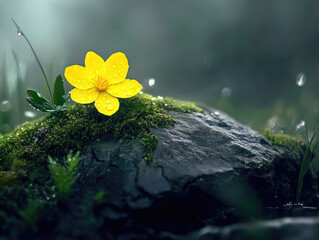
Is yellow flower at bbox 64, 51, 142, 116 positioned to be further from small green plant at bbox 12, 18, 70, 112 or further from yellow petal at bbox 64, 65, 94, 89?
small green plant at bbox 12, 18, 70, 112

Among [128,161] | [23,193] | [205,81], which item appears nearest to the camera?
[23,193]

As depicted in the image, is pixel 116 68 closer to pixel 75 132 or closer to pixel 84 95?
pixel 84 95

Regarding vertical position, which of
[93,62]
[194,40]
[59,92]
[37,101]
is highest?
[194,40]

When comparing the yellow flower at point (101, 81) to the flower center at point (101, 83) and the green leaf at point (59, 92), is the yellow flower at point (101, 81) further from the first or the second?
the green leaf at point (59, 92)

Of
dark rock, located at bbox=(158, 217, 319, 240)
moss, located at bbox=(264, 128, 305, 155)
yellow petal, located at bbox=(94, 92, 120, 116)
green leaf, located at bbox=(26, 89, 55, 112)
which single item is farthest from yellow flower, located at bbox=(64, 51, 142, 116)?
moss, located at bbox=(264, 128, 305, 155)

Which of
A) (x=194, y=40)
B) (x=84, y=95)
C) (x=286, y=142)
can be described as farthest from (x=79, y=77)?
(x=194, y=40)

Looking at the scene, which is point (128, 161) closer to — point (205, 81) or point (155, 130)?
point (155, 130)

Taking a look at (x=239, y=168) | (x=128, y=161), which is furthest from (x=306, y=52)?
(x=128, y=161)

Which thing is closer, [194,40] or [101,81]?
[101,81]
